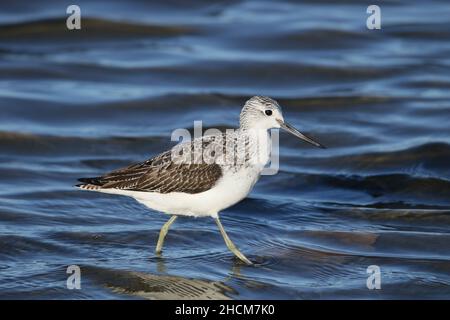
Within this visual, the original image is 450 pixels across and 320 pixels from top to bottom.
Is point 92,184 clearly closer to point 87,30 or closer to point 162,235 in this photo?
point 162,235

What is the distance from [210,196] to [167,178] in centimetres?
55

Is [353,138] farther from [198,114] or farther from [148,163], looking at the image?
[148,163]

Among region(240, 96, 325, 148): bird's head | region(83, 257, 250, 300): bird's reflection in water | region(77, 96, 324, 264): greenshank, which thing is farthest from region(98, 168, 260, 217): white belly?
region(83, 257, 250, 300): bird's reflection in water

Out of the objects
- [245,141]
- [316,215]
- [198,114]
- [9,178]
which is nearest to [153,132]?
[198,114]

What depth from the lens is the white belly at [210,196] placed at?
9.92 metres

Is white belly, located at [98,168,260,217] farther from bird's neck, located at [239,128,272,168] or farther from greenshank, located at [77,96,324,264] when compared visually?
bird's neck, located at [239,128,272,168]

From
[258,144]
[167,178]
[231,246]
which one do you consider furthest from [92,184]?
[258,144]

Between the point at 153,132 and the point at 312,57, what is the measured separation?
Answer: 4888 millimetres

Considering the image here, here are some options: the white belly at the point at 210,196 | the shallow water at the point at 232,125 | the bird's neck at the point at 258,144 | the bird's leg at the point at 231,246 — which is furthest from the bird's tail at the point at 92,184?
the bird's neck at the point at 258,144

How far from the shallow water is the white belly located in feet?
2.10

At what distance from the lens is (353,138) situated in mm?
15242

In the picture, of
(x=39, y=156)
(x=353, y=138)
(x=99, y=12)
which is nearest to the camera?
(x=39, y=156)

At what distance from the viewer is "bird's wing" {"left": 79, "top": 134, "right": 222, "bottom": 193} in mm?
10039

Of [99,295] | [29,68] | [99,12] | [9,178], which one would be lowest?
[99,295]
